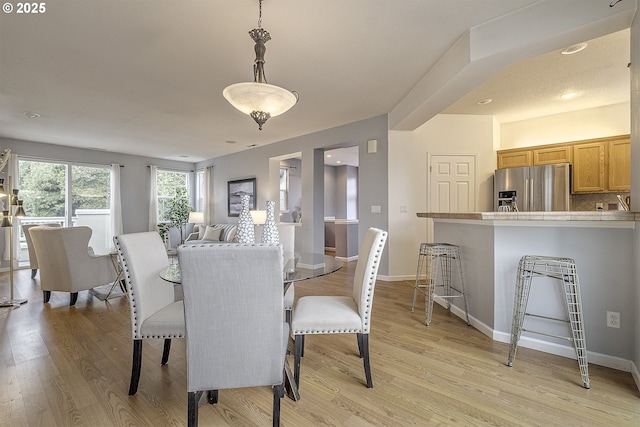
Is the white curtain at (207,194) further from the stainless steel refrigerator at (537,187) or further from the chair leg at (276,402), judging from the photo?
the chair leg at (276,402)

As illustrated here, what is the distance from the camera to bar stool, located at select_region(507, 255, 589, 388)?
1852 mm

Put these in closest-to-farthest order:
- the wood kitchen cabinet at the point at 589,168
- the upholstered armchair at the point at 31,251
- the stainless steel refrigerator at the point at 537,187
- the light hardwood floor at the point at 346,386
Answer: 1. the light hardwood floor at the point at 346,386
2. the wood kitchen cabinet at the point at 589,168
3. the stainless steel refrigerator at the point at 537,187
4. the upholstered armchair at the point at 31,251

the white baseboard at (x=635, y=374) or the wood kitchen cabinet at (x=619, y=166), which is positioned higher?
the wood kitchen cabinet at (x=619, y=166)

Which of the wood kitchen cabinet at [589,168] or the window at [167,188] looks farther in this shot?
the window at [167,188]

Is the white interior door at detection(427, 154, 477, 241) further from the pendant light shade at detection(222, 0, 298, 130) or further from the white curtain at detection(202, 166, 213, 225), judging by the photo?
the white curtain at detection(202, 166, 213, 225)

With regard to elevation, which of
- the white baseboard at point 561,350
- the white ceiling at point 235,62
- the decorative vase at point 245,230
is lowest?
the white baseboard at point 561,350

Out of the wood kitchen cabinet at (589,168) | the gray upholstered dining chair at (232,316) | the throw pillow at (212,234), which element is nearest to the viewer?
the gray upholstered dining chair at (232,316)

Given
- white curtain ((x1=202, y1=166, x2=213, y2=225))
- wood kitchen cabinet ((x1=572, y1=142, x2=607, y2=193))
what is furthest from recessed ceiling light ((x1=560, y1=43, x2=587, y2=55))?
white curtain ((x1=202, y1=166, x2=213, y2=225))

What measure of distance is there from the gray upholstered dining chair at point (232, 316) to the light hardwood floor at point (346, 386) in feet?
1.32

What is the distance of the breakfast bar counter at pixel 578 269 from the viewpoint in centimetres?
191

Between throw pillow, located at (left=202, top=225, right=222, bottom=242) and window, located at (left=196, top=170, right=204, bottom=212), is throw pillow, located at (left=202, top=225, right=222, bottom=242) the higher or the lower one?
the lower one

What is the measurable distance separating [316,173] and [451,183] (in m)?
2.36

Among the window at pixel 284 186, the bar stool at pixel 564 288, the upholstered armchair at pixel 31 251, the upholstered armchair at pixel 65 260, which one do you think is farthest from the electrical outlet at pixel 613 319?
the upholstered armchair at pixel 31 251

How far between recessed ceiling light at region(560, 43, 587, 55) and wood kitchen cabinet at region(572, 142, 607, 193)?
2.03m
